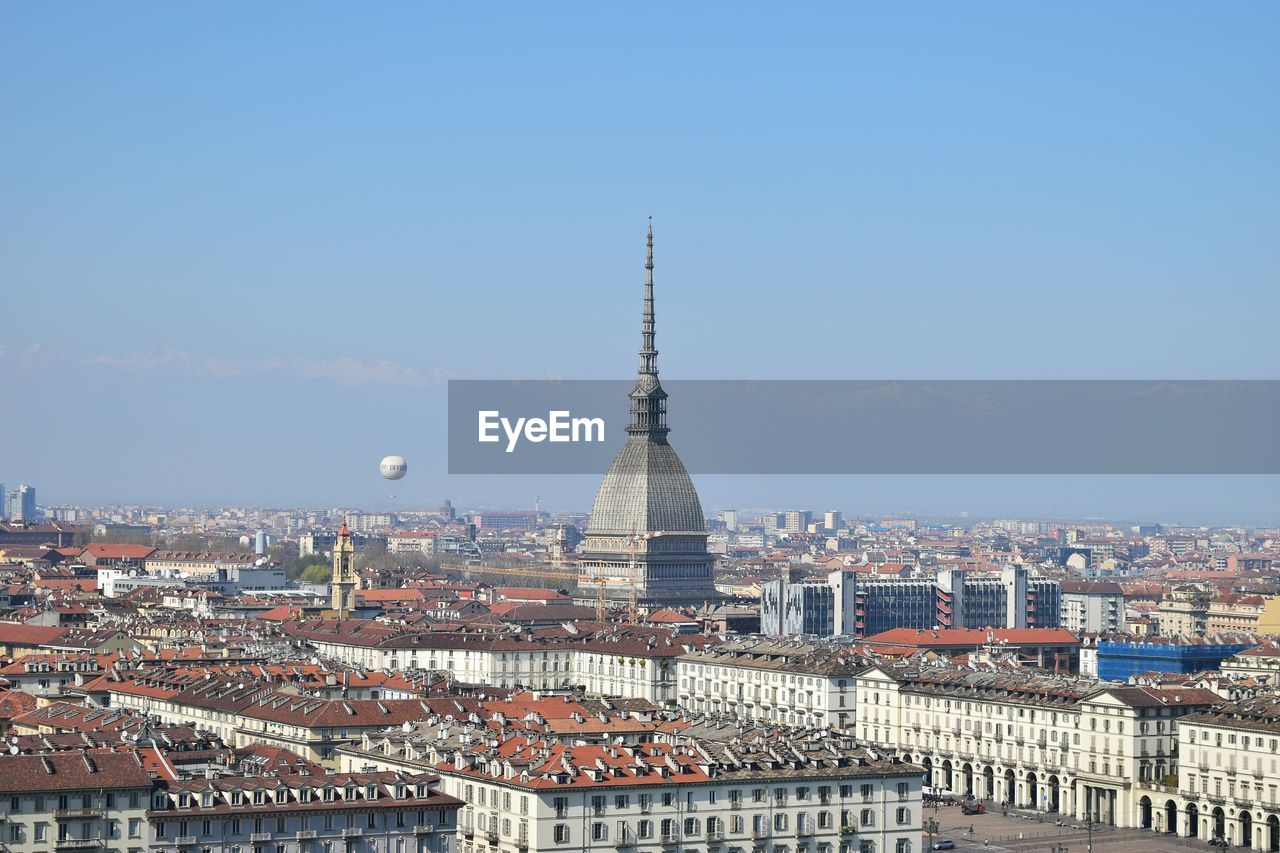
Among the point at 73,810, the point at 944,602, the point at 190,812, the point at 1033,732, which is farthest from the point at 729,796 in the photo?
the point at 944,602

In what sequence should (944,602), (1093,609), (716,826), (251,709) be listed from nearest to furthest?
(716,826)
(251,709)
(944,602)
(1093,609)

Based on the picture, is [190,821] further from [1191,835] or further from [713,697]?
[713,697]

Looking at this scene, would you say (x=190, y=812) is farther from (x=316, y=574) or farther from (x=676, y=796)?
(x=316, y=574)

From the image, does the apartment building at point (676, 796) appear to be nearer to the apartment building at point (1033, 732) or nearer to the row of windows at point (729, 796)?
the row of windows at point (729, 796)

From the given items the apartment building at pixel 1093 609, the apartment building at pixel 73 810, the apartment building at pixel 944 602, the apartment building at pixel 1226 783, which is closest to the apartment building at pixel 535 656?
the apartment building at pixel 1226 783

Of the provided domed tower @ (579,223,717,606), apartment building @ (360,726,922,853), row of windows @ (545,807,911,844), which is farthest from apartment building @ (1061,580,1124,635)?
row of windows @ (545,807,911,844)

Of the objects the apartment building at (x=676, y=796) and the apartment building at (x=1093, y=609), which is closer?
the apartment building at (x=676, y=796)

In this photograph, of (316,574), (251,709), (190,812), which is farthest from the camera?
(316,574)
